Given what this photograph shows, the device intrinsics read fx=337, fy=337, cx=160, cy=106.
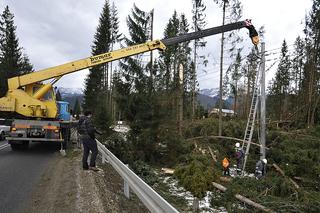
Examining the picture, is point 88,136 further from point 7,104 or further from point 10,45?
point 10,45

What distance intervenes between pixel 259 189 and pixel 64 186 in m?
7.26

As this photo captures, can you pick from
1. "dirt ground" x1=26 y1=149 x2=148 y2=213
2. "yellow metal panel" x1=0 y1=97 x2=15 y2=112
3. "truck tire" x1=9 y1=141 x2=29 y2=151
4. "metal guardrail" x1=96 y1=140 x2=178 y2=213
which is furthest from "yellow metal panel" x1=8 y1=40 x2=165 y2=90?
"metal guardrail" x1=96 y1=140 x2=178 y2=213

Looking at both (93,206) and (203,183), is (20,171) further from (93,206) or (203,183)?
(203,183)

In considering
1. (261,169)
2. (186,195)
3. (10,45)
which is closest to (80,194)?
(186,195)

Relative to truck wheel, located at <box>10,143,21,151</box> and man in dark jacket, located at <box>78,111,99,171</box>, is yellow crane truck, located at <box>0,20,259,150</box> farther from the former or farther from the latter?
man in dark jacket, located at <box>78,111,99,171</box>

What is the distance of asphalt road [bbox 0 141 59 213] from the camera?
6.62m

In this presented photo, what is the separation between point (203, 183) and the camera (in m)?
12.6

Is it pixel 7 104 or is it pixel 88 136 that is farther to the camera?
pixel 7 104

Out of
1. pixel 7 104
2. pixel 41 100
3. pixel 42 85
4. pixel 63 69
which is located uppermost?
pixel 63 69

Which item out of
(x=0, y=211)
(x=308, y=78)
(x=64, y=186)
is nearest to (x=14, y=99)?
(x=64, y=186)

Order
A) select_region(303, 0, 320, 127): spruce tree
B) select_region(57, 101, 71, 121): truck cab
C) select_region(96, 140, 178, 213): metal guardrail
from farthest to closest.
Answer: select_region(303, 0, 320, 127): spruce tree, select_region(57, 101, 71, 121): truck cab, select_region(96, 140, 178, 213): metal guardrail

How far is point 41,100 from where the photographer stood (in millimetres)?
15656

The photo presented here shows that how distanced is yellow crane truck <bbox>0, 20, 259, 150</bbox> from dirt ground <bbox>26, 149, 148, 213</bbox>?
16.1 ft

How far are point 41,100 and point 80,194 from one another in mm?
9597
